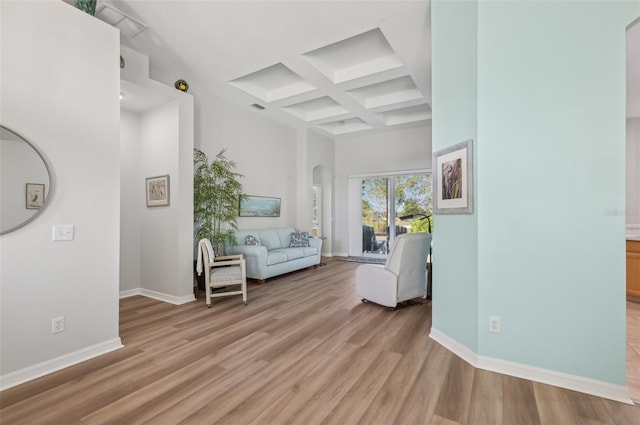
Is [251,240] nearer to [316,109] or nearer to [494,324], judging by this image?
[316,109]

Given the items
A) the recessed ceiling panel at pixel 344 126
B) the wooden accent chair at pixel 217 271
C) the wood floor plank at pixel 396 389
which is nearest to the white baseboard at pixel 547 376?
the wood floor plank at pixel 396 389

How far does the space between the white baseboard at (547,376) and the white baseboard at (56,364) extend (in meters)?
3.03

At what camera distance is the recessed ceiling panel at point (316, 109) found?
6039 mm

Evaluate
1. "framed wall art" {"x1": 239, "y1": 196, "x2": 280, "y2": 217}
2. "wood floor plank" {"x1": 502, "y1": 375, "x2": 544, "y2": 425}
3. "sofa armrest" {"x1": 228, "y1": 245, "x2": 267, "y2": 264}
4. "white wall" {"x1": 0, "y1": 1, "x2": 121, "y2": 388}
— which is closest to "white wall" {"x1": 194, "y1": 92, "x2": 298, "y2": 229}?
"framed wall art" {"x1": 239, "y1": 196, "x2": 280, "y2": 217}

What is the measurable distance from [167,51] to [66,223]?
108 inches

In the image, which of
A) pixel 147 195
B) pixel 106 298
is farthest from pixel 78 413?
pixel 147 195

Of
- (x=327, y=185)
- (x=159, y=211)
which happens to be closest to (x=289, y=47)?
(x=159, y=211)

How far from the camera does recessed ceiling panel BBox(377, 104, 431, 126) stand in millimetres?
6274

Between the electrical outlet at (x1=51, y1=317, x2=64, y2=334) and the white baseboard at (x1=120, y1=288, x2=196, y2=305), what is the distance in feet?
5.31

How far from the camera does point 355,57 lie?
13.9 feet

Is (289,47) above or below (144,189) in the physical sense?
above

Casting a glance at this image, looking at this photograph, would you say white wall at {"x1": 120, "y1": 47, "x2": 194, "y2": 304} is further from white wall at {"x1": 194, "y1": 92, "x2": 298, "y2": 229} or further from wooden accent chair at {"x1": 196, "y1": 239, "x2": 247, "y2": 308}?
white wall at {"x1": 194, "y1": 92, "x2": 298, "y2": 229}

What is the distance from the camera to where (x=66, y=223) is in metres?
2.34

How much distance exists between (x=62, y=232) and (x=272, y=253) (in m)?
3.28
